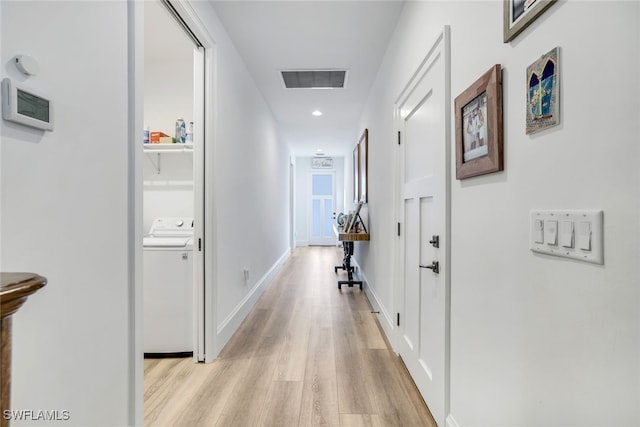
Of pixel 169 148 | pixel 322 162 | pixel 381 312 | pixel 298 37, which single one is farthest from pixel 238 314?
pixel 322 162

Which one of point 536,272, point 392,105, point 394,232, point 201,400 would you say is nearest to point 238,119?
point 392,105

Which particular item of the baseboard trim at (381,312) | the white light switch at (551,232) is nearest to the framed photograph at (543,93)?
the white light switch at (551,232)

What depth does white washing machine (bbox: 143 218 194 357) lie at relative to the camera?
231 cm

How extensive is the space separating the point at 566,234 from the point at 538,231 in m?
0.10

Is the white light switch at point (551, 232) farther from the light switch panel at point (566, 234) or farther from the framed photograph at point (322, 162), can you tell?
the framed photograph at point (322, 162)

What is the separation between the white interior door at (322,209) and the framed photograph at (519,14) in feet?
27.5

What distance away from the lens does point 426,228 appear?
71.6 inches

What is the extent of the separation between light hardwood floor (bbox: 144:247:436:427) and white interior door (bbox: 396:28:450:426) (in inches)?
7.6

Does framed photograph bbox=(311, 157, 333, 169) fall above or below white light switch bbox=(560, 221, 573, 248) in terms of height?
above

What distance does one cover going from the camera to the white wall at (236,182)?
94.7 inches

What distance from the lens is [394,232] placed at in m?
2.52

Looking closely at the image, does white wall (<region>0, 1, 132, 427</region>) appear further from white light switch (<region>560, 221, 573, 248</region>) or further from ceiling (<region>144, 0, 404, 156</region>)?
white light switch (<region>560, 221, 573, 248</region>)

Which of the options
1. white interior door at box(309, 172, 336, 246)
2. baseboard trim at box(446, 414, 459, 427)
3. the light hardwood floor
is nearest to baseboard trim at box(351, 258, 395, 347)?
the light hardwood floor

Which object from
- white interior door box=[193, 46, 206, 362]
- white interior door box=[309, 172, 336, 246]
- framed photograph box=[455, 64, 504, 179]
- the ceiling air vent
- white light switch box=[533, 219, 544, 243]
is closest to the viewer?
white light switch box=[533, 219, 544, 243]
